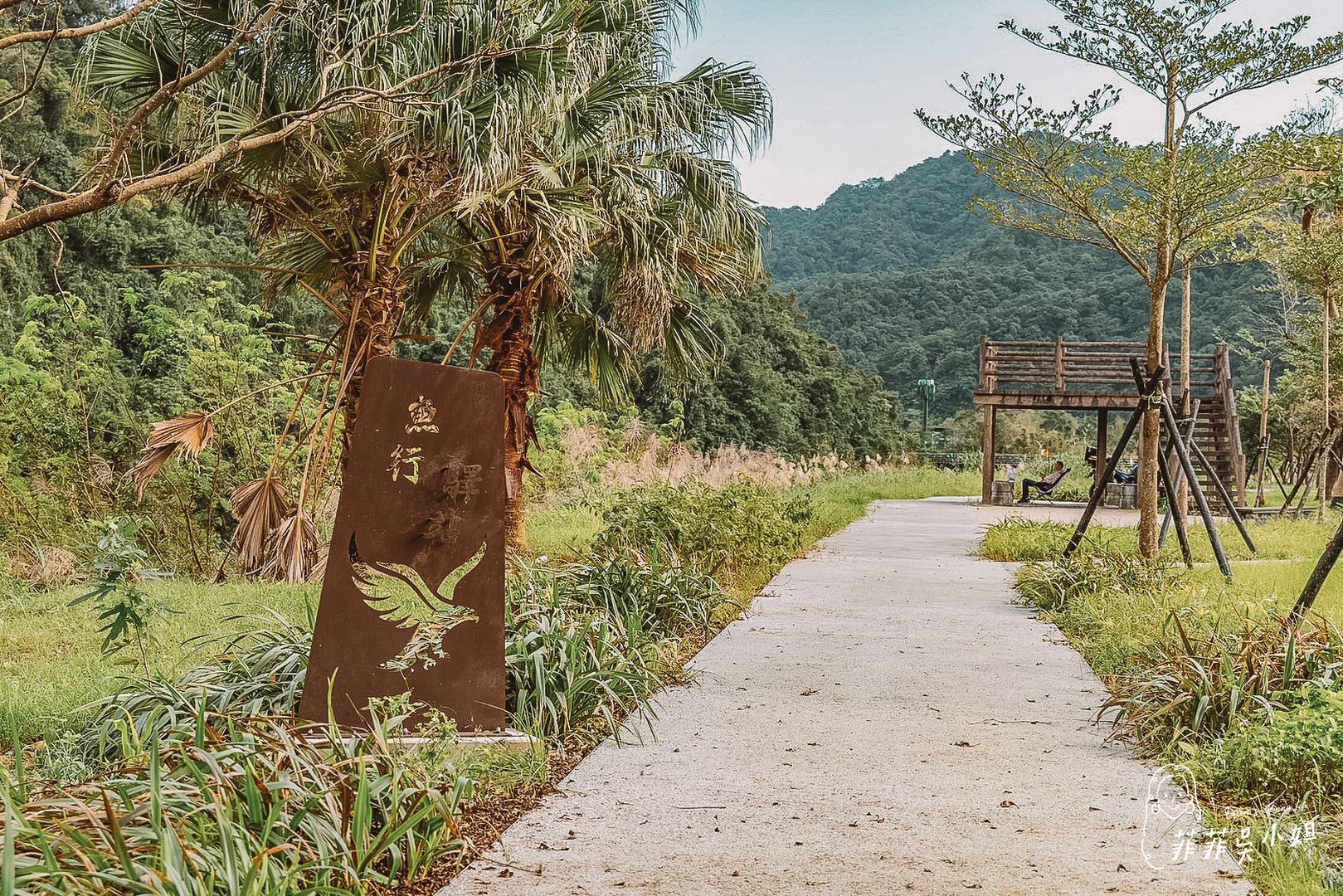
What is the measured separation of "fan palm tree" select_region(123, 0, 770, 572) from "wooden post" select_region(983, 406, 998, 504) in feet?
39.5

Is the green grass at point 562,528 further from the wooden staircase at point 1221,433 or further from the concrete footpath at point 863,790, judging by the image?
the wooden staircase at point 1221,433

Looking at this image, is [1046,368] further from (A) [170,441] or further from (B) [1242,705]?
(B) [1242,705]

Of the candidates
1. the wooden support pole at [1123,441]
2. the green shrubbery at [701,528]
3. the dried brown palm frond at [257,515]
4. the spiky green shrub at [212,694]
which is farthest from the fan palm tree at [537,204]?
the wooden support pole at [1123,441]

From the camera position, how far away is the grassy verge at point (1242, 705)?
11.4ft

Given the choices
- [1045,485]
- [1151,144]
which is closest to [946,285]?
[1045,485]

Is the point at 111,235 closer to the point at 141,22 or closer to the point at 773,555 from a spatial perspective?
the point at 141,22

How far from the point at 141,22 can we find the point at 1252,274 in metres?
37.2

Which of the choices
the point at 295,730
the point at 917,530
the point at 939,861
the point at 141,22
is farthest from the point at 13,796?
the point at 917,530

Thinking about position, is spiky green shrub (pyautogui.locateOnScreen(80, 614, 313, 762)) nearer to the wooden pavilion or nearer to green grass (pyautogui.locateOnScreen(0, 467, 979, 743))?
green grass (pyautogui.locateOnScreen(0, 467, 979, 743))

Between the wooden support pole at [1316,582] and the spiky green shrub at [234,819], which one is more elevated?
the wooden support pole at [1316,582]

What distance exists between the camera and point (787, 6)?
1805 cm

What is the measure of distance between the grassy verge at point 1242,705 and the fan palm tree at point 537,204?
5.23 meters

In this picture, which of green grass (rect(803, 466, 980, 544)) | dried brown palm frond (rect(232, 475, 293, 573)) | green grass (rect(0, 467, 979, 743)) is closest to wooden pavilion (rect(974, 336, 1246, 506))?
green grass (rect(803, 466, 980, 544))

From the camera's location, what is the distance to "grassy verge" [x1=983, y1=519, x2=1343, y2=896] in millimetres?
3471
